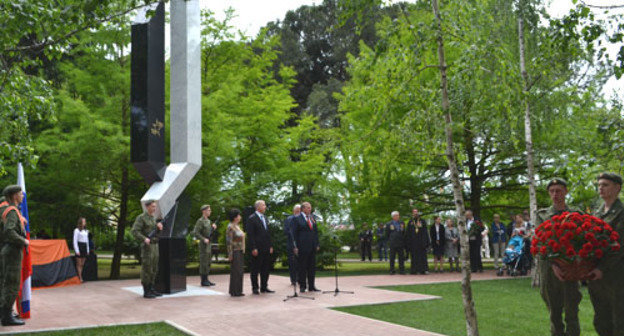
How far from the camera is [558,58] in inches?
516

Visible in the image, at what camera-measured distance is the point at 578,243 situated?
493 centimetres

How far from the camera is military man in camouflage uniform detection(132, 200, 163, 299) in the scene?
1166 cm

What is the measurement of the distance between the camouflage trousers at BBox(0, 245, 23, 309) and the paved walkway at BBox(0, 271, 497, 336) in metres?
0.42

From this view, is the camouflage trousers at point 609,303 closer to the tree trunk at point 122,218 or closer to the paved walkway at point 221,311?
the paved walkway at point 221,311

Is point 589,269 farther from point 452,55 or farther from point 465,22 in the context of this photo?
point 452,55

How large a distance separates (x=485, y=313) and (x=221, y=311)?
4.52m

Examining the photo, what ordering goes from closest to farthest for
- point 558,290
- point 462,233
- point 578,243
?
1. point 578,243
2. point 558,290
3. point 462,233

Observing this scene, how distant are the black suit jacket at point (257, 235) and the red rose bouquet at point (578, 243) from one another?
27.3ft

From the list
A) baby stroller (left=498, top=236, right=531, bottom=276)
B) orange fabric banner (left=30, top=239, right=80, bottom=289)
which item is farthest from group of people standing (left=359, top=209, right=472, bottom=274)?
orange fabric banner (left=30, top=239, right=80, bottom=289)

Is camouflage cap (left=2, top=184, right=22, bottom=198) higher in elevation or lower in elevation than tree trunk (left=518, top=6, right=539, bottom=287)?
lower

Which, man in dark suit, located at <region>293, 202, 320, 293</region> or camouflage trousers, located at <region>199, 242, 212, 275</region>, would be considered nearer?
man in dark suit, located at <region>293, 202, 320, 293</region>

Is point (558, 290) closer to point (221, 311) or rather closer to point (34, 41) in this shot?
point (221, 311)

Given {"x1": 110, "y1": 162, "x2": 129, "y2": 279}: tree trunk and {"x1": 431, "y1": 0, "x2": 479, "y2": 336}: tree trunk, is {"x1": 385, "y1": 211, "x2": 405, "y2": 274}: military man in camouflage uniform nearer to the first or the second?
{"x1": 110, "y1": 162, "x2": 129, "y2": 279}: tree trunk

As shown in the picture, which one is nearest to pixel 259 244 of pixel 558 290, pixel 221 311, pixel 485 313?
pixel 221 311
